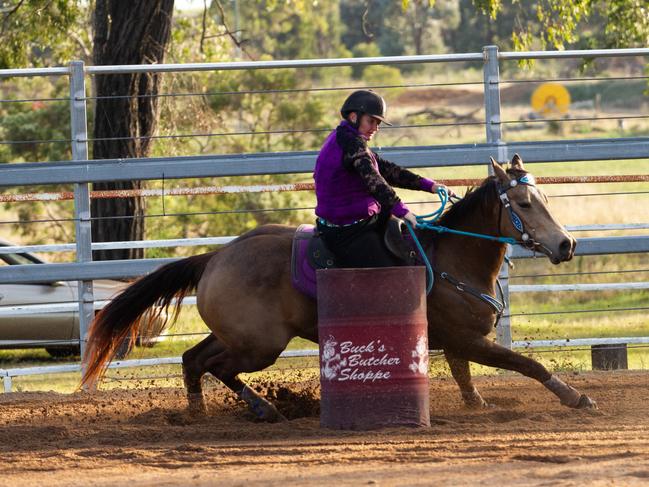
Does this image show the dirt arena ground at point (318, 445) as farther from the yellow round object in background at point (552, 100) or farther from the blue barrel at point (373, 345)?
the yellow round object in background at point (552, 100)

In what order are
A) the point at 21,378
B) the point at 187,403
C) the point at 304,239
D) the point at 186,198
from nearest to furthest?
the point at 304,239 → the point at 187,403 → the point at 21,378 → the point at 186,198

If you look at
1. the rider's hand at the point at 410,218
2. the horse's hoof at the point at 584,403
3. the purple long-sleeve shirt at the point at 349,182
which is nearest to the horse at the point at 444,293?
the horse's hoof at the point at 584,403

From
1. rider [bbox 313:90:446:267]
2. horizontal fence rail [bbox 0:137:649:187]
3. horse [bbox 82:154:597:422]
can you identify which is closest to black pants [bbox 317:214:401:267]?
rider [bbox 313:90:446:267]

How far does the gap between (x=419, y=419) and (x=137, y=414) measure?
86.1 inches

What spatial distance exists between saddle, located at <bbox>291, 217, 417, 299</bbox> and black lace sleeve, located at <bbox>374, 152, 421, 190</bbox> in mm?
455

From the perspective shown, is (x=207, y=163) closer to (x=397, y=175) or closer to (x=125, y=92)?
(x=397, y=175)

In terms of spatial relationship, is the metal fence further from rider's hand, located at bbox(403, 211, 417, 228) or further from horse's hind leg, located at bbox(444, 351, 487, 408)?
rider's hand, located at bbox(403, 211, 417, 228)

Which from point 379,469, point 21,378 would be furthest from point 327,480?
point 21,378

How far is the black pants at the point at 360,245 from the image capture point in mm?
7062

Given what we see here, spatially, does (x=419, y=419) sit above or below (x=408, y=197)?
below

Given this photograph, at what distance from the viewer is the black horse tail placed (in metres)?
7.68

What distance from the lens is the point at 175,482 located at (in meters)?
5.18

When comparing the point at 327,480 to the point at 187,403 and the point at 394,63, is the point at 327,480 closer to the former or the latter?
the point at 187,403

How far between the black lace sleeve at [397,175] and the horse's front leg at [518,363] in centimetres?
116
